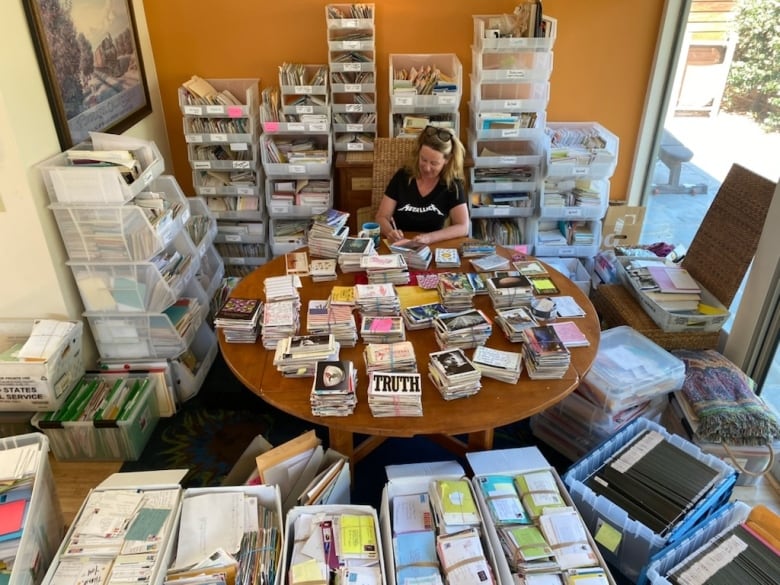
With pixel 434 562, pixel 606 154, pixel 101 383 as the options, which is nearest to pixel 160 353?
pixel 101 383

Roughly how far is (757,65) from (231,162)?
10.6 feet

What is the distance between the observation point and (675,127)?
4.19 meters

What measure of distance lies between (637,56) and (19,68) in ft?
12.1

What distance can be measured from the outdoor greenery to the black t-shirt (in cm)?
175

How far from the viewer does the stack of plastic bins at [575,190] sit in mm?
3811

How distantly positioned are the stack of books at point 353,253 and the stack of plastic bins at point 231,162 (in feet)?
4.60

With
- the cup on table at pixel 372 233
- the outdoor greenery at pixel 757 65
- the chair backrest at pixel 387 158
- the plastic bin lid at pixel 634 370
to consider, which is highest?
the outdoor greenery at pixel 757 65

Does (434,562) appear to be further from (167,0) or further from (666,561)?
(167,0)

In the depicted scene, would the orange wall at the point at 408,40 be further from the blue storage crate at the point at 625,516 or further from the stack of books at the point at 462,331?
the blue storage crate at the point at 625,516

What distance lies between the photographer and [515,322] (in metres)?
2.38

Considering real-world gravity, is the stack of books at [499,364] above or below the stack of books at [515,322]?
below

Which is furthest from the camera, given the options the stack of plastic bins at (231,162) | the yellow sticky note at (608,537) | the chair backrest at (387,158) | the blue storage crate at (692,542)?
the stack of plastic bins at (231,162)

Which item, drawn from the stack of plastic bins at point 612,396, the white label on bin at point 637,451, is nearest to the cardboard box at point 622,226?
the stack of plastic bins at point 612,396

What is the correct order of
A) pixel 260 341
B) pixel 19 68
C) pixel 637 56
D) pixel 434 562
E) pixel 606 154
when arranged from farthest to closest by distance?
pixel 637 56 → pixel 606 154 → pixel 19 68 → pixel 260 341 → pixel 434 562
